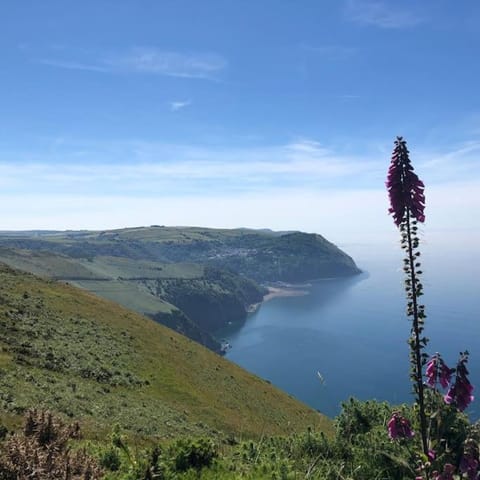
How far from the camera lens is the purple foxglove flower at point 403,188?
31.0 feet

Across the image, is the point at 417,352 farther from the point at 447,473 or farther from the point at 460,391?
the point at 447,473

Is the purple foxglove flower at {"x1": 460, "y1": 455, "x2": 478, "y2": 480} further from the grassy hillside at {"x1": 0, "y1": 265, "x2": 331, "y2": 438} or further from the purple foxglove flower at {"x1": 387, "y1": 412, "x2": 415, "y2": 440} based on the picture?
the grassy hillside at {"x1": 0, "y1": 265, "x2": 331, "y2": 438}

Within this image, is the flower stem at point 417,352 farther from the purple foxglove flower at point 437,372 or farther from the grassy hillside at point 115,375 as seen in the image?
the grassy hillside at point 115,375

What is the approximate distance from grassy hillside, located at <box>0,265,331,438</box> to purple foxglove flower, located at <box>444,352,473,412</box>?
1335cm

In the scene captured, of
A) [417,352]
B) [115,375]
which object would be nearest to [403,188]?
[417,352]

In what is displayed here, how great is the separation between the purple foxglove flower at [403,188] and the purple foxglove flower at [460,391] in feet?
9.03

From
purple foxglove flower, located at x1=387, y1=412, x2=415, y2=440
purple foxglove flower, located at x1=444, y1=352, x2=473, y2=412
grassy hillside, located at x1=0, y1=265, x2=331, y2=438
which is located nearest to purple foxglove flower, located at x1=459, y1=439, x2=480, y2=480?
purple foxglove flower, located at x1=444, y1=352, x2=473, y2=412

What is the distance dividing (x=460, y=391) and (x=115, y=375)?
131 feet

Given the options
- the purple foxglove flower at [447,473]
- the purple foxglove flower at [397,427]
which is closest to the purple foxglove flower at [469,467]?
the purple foxglove flower at [447,473]

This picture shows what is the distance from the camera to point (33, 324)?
5088cm

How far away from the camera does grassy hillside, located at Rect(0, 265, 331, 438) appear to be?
29.8 meters

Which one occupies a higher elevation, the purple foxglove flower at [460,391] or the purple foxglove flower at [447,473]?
the purple foxglove flower at [460,391]

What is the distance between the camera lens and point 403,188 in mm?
9648

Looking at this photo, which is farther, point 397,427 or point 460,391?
point 397,427
